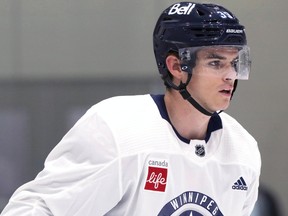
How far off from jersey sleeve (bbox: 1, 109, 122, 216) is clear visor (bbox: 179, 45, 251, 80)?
0.33 meters

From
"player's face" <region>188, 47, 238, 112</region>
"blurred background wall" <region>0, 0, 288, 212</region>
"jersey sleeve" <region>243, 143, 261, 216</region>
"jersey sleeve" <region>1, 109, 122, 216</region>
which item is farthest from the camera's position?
"blurred background wall" <region>0, 0, 288, 212</region>

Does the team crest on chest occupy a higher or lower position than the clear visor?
Answer: lower

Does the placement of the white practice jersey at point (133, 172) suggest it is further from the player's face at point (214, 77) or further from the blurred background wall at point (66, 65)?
A: the blurred background wall at point (66, 65)

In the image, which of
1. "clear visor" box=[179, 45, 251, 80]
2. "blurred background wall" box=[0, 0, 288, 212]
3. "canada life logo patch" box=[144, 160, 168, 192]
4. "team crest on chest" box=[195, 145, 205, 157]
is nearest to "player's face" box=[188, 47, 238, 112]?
"clear visor" box=[179, 45, 251, 80]

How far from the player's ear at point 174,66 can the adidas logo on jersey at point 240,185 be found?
36 cm

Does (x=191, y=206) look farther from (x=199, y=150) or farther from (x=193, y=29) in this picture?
(x=193, y=29)

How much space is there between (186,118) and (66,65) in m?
1.67

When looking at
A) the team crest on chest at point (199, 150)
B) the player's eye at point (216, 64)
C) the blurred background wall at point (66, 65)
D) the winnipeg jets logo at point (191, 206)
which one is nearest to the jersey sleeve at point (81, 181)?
the winnipeg jets logo at point (191, 206)

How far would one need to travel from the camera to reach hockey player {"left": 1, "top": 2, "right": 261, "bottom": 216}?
219 centimetres

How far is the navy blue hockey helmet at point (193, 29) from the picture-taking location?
230 cm

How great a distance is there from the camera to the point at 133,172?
2.19 meters

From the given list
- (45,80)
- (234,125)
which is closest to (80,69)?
(45,80)

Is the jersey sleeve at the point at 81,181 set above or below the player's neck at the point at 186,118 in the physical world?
below

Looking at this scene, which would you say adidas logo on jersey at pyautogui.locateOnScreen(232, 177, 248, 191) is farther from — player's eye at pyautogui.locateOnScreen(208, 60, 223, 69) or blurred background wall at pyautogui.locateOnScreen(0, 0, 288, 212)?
blurred background wall at pyautogui.locateOnScreen(0, 0, 288, 212)
